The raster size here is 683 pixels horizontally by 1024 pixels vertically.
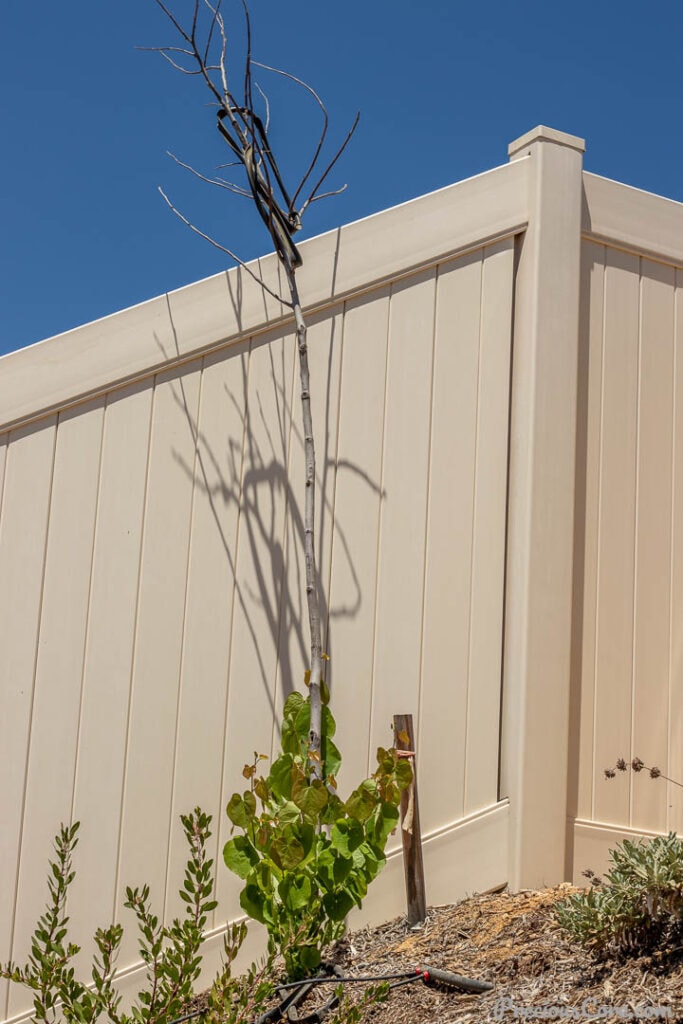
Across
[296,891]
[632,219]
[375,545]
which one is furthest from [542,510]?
[296,891]

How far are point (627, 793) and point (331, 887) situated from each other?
137 centimetres

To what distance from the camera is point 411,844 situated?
10.7 feet

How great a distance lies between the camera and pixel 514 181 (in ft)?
12.4

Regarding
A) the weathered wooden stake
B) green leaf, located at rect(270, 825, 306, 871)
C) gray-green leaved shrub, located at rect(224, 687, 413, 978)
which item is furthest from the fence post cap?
green leaf, located at rect(270, 825, 306, 871)

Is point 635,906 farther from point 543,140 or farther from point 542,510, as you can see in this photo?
point 543,140

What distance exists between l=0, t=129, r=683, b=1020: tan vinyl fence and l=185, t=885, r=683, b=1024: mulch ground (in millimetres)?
200

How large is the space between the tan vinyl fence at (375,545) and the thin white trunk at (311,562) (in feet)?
0.46

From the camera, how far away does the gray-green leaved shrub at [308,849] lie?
9.34 feet

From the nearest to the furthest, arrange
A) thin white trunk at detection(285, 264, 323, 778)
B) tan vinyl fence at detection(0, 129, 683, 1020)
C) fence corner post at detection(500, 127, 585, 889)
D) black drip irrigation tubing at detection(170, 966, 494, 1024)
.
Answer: black drip irrigation tubing at detection(170, 966, 494, 1024) < thin white trunk at detection(285, 264, 323, 778) < tan vinyl fence at detection(0, 129, 683, 1020) < fence corner post at detection(500, 127, 585, 889)

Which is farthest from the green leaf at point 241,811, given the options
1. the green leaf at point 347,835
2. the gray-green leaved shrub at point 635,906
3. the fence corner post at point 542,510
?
the fence corner post at point 542,510

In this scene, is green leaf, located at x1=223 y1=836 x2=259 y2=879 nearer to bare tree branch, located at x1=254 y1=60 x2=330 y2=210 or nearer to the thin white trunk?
the thin white trunk

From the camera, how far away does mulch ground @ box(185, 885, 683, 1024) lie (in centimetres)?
244

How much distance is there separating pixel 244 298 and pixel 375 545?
0.92 meters

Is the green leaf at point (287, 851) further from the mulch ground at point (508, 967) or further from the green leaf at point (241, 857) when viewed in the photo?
the mulch ground at point (508, 967)
